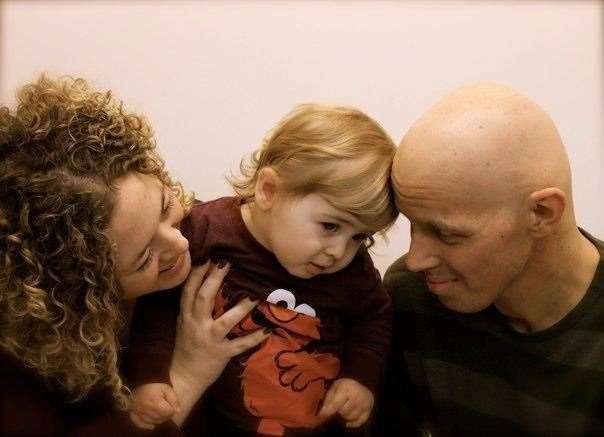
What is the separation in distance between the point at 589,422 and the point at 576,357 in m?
0.32

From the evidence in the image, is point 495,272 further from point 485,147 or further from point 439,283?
point 485,147

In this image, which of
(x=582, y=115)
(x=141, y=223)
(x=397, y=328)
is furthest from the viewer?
(x=582, y=115)

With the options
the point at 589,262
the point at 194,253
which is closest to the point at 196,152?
the point at 194,253

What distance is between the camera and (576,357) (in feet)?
3.40

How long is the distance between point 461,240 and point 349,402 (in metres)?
0.36

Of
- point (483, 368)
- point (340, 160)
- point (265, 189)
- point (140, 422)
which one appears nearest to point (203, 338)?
point (140, 422)

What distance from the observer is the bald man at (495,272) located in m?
0.97

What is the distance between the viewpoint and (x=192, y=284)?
113cm

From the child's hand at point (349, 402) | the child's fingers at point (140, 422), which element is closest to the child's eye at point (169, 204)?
the child's fingers at point (140, 422)

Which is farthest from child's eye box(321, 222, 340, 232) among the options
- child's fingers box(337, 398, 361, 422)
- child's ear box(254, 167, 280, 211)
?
child's fingers box(337, 398, 361, 422)

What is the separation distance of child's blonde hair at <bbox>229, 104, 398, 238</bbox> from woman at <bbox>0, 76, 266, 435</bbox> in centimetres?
20

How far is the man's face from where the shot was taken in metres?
0.99

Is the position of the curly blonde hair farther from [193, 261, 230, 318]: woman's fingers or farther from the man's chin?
the man's chin

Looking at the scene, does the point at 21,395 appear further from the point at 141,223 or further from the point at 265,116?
the point at 265,116
